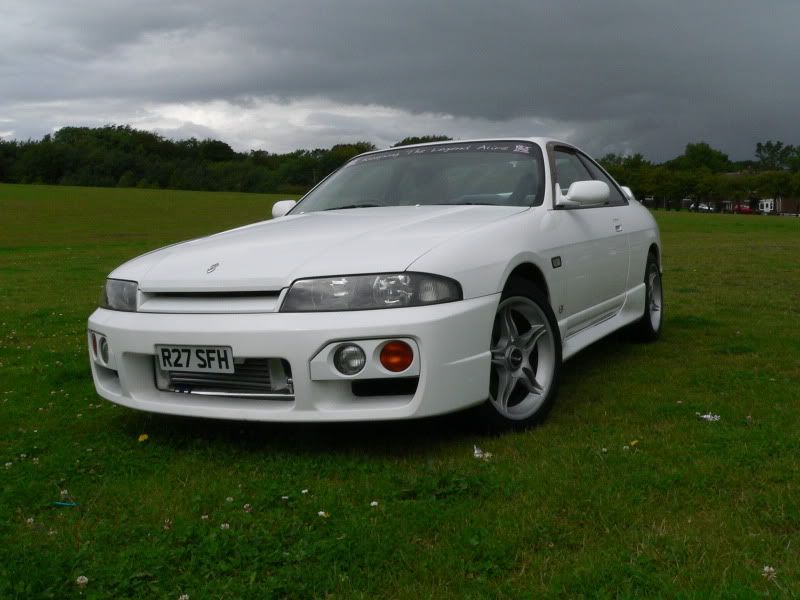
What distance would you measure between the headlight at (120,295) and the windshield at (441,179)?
149 centimetres

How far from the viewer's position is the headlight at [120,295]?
3596 mm

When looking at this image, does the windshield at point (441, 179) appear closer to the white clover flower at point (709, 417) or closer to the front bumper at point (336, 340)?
the front bumper at point (336, 340)

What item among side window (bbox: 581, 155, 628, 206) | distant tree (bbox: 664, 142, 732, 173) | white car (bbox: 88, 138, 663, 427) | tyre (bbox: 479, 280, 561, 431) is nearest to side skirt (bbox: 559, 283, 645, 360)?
white car (bbox: 88, 138, 663, 427)

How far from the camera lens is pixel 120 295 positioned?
3.66m

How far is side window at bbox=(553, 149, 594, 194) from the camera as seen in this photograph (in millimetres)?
4941

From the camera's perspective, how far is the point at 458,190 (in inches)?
178

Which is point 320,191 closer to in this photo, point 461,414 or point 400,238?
point 400,238

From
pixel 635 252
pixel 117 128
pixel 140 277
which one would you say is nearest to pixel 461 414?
pixel 140 277

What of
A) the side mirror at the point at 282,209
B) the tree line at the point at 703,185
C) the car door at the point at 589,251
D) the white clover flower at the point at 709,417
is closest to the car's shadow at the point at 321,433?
the white clover flower at the point at 709,417

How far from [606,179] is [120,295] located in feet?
11.7

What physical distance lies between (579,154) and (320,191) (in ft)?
5.91

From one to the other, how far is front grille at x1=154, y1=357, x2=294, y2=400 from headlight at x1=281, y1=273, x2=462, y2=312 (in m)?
0.25

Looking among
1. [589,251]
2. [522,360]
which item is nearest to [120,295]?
[522,360]

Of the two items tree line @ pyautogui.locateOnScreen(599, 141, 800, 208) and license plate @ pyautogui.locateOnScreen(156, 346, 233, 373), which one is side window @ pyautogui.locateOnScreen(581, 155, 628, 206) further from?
tree line @ pyautogui.locateOnScreen(599, 141, 800, 208)
